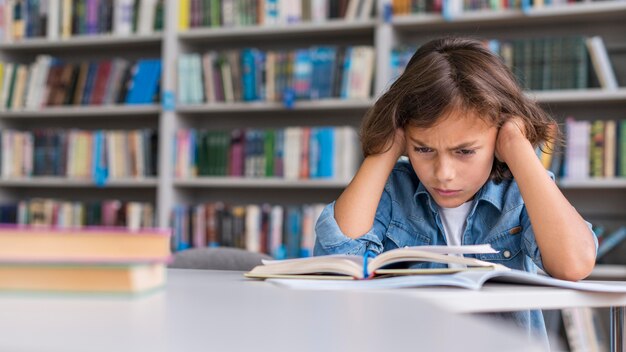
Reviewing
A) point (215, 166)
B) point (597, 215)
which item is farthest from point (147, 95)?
point (597, 215)

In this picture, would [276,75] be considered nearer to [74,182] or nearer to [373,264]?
[74,182]

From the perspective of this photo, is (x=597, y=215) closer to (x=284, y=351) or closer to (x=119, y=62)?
(x=119, y=62)

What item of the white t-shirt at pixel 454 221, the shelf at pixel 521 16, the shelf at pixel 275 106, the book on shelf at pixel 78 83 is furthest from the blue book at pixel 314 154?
the white t-shirt at pixel 454 221

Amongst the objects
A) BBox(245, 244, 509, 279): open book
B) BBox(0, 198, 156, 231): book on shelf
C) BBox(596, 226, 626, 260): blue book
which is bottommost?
BBox(596, 226, 626, 260): blue book

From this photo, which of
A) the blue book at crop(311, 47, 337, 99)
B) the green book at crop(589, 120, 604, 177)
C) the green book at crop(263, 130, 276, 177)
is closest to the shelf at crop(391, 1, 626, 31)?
the blue book at crop(311, 47, 337, 99)

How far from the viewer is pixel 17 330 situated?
507mm

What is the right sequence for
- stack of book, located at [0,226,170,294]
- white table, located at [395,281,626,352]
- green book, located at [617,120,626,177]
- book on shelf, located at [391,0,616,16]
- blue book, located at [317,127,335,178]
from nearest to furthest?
stack of book, located at [0,226,170,294]
white table, located at [395,281,626,352]
green book, located at [617,120,626,177]
book on shelf, located at [391,0,616,16]
blue book, located at [317,127,335,178]

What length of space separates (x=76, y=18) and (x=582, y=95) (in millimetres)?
2323

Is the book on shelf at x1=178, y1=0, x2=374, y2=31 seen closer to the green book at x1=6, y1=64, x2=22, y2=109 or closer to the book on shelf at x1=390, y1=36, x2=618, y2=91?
the book on shelf at x1=390, y1=36, x2=618, y2=91

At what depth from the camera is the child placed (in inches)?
52.9

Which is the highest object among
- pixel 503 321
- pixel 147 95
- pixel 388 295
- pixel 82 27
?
pixel 82 27

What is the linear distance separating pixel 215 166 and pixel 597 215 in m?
1.62

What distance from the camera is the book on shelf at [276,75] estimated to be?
306cm

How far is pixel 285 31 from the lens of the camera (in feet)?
10.6
